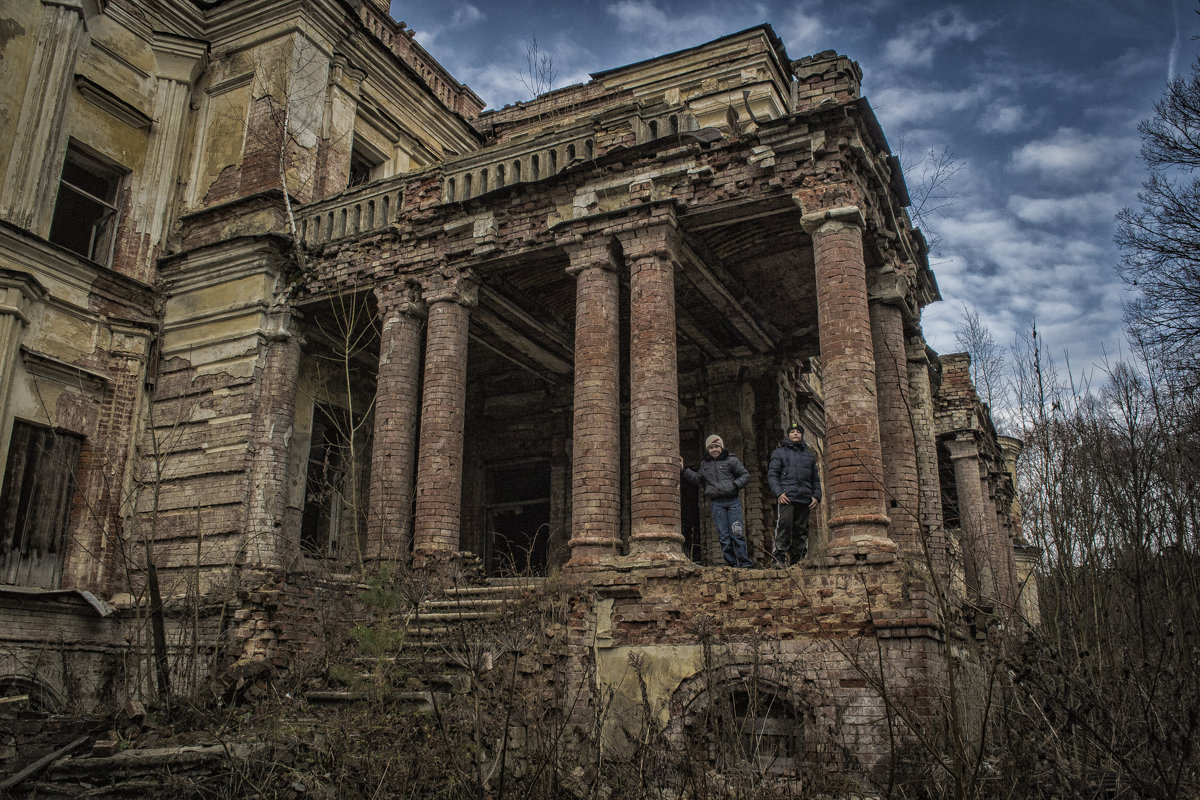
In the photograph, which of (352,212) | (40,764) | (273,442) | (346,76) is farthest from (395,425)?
(346,76)

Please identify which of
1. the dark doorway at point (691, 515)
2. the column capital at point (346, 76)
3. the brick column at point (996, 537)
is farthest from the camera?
the brick column at point (996, 537)

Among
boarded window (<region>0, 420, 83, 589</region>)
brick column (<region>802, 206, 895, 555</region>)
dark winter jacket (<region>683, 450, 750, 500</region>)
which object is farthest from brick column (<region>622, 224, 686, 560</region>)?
boarded window (<region>0, 420, 83, 589</region>)

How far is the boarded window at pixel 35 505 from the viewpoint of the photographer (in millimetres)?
11617

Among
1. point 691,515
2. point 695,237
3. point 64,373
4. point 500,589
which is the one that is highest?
point 695,237

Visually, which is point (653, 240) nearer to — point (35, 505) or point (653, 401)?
point (653, 401)

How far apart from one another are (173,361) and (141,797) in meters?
8.54

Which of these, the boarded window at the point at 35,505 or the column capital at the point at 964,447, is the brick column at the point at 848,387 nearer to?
the column capital at the point at 964,447

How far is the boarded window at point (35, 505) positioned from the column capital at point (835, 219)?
9.90m

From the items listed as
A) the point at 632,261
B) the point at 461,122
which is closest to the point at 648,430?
the point at 632,261

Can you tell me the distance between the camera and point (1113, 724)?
15.3 feet

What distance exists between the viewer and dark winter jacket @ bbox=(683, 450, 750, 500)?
33.2 feet

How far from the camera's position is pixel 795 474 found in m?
9.89

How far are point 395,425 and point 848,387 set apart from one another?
5.84m

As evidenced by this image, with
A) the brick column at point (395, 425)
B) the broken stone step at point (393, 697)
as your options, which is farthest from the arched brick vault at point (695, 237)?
the broken stone step at point (393, 697)
